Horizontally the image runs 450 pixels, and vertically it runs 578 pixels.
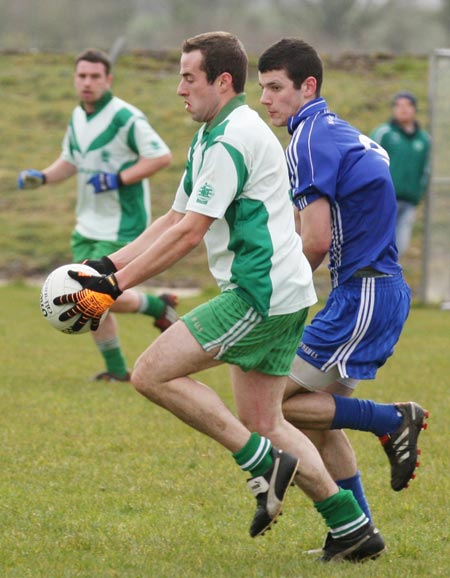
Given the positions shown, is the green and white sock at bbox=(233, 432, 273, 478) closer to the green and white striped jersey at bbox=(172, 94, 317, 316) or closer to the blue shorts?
the green and white striped jersey at bbox=(172, 94, 317, 316)

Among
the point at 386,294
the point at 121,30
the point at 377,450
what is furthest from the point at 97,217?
the point at 121,30

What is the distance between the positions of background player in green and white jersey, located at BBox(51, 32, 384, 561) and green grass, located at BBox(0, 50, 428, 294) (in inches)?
446

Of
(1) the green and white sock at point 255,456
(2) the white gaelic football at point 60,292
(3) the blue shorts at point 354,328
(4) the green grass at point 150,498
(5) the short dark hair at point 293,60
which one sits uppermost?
(5) the short dark hair at point 293,60

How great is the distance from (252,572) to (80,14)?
3687 centimetres

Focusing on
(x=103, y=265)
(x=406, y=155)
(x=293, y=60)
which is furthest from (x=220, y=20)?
(x=103, y=265)

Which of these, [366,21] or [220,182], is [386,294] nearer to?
[220,182]

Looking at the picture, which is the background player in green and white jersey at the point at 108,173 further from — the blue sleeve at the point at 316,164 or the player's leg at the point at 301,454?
the player's leg at the point at 301,454

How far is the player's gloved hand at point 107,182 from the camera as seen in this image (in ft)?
29.9

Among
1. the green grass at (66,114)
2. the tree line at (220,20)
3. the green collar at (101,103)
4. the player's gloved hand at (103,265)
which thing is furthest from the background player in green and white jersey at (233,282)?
the tree line at (220,20)

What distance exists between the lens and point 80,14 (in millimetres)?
39875

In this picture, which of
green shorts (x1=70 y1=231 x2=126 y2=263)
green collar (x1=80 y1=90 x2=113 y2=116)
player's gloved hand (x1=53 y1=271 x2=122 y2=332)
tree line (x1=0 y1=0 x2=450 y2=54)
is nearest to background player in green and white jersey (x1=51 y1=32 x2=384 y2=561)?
player's gloved hand (x1=53 y1=271 x2=122 y2=332)

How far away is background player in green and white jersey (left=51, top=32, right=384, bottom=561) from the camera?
4.60 meters

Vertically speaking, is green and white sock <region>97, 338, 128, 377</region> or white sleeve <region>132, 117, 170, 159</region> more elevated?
white sleeve <region>132, 117, 170, 159</region>

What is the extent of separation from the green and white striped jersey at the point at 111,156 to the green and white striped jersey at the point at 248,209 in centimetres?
442
